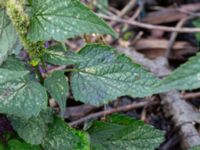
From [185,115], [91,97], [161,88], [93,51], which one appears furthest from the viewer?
[185,115]

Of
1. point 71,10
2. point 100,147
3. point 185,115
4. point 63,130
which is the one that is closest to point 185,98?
point 185,115

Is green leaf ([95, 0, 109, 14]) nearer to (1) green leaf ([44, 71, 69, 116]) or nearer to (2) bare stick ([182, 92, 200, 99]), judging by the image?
(2) bare stick ([182, 92, 200, 99])

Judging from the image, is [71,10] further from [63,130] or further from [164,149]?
[164,149]

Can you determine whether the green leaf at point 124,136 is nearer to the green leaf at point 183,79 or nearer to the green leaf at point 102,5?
the green leaf at point 183,79

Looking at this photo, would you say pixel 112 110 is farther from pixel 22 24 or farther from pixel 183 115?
pixel 22 24

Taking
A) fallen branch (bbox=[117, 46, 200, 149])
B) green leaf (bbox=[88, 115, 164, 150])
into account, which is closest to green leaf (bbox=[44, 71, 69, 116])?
green leaf (bbox=[88, 115, 164, 150])
